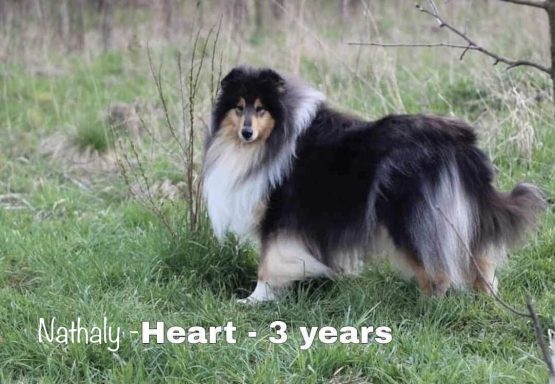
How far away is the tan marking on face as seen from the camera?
4.28 metres

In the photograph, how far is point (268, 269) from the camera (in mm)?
4242

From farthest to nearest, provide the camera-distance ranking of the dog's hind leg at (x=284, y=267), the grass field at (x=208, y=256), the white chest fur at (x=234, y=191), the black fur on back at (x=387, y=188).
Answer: the white chest fur at (x=234, y=191) < the dog's hind leg at (x=284, y=267) < the black fur on back at (x=387, y=188) < the grass field at (x=208, y=256)

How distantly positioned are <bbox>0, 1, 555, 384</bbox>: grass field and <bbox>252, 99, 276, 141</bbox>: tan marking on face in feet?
1.31

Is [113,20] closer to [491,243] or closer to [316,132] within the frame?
[316,132]

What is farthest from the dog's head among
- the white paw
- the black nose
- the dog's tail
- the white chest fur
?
the dog's tail

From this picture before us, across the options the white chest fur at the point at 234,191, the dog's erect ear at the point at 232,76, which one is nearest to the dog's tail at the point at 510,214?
the white chest fur at the point at 234,191

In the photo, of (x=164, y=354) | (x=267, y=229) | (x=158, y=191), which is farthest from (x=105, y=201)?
(x=164, y=354)

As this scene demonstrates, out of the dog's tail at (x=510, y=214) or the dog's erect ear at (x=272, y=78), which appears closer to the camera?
the dog's tail at (x=510, y=214)

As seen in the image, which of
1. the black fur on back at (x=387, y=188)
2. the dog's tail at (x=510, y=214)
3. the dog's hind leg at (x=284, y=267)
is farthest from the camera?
the dog's hind leg at (x=284, y=267)

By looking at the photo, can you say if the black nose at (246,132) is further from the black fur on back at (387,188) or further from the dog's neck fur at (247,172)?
the black fur on back at (387,188)

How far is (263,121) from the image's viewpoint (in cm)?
429

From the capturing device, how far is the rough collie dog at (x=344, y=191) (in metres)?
3.90

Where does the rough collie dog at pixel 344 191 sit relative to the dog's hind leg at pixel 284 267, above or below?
above

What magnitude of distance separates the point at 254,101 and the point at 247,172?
37 cm
